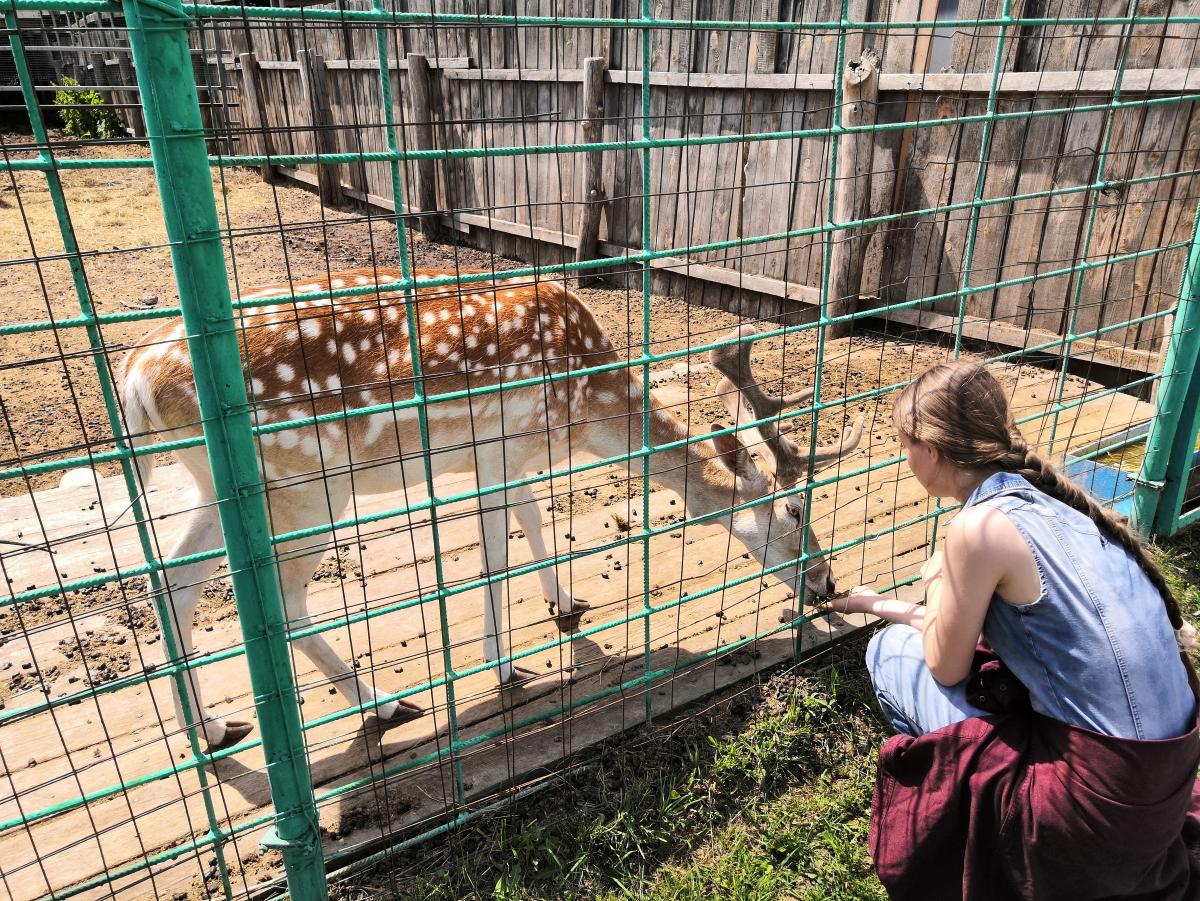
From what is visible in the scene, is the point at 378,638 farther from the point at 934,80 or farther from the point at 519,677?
the point at 934,80

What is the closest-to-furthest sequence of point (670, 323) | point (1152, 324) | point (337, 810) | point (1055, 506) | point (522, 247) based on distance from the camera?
point (1055, 506) → point (337, 810) → point (1152, 324) → point (670, 323) → point (522, 247)

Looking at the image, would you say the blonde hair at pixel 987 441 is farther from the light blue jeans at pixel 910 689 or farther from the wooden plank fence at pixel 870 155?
the wooden plank fence at pixel 870 155

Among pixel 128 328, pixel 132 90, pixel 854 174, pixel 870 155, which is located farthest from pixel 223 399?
pixel 128 328

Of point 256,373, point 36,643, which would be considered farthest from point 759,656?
point 36,643

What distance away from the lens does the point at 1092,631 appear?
2.16 meters

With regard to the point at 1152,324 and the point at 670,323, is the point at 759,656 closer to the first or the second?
the point at 1152,324

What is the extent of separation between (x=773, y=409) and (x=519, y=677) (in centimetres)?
158

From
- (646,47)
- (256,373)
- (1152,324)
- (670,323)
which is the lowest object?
(670,323)

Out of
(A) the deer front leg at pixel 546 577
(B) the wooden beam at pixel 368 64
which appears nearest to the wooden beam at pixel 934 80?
(B) the wooden beam at pixel 368 64

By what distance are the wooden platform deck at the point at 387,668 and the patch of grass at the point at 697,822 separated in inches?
5.5

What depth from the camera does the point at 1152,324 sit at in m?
6.48

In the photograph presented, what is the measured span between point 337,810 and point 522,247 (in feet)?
27.9

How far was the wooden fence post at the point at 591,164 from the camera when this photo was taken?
29.1 ft

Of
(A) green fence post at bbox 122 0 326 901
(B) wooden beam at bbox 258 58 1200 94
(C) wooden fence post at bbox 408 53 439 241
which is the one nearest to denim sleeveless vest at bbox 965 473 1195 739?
(A) green fence post at bbox 122 0 326 901
